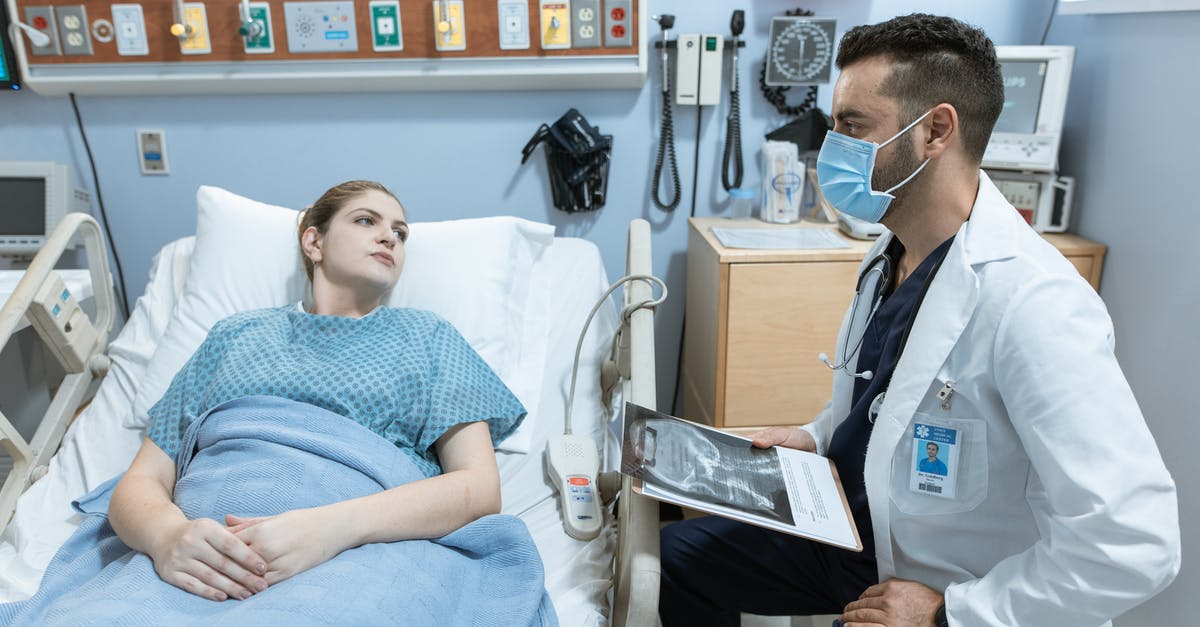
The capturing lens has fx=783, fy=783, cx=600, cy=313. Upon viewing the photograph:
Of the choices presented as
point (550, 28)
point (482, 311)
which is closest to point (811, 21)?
point (550, 28)

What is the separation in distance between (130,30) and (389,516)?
1734mm

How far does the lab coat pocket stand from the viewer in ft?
3.62

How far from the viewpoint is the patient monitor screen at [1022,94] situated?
6.53 feet

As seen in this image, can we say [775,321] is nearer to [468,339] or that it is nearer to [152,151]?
[468,339]

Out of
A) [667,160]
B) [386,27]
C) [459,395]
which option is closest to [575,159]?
Result: [667,160]

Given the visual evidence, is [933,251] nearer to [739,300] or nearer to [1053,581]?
[1053,581]

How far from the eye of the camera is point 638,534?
3.59ft

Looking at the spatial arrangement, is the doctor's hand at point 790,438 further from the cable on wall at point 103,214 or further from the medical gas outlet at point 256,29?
the cable on wall at point 103,214

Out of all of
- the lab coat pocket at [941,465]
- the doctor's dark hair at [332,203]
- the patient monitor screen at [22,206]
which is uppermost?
the doctor's dark hair at [332,203]

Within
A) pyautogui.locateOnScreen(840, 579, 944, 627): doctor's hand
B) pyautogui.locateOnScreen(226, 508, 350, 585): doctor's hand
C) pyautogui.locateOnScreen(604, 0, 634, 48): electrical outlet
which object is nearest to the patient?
pyautogui.locateOnScreen(226, 508, 350, 585): doctor's hand

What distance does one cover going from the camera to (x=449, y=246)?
1.91 meters

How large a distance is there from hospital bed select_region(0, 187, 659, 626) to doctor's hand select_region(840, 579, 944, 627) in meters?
0.34

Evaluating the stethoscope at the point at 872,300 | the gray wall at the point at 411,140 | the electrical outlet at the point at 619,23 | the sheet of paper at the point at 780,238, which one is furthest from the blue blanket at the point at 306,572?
the electrical outlet at the point at 619,23

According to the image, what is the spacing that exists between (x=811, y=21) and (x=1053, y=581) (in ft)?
5.44
